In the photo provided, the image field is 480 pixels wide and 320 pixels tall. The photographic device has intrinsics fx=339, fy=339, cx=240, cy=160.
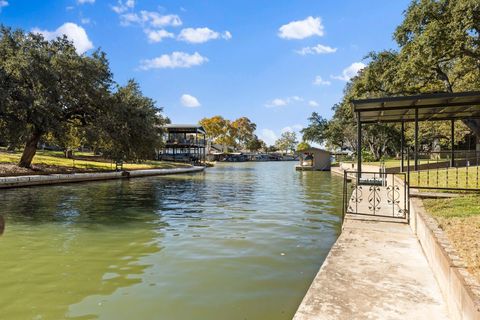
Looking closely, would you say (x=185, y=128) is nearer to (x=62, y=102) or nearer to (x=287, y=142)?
(x=62, y=102)

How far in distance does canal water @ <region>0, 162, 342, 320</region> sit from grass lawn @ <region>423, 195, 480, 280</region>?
7.35ft

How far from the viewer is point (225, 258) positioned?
22.4 feet

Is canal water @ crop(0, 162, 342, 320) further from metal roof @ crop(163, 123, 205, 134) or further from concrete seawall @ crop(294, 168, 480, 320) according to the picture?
metal roof @ crop(163, 123, 205, 134)

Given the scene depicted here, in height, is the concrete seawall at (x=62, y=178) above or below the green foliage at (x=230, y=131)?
below

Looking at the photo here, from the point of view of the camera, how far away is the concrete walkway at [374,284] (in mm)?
3605

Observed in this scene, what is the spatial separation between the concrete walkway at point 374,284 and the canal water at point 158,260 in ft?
2.24

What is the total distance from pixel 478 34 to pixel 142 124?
71.4 feet

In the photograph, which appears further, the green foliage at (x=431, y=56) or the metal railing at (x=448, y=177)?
the green foliage at (x=431, y=56)

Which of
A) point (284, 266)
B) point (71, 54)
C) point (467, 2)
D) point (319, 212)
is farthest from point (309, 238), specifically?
point (71, 54)

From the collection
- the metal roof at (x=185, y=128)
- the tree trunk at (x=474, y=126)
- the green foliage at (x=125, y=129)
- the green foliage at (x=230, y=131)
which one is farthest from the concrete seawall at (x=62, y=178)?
the green foliage at (x=230, y=131)

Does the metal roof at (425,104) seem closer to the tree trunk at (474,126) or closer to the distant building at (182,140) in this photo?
the tree trunk at (474,126)

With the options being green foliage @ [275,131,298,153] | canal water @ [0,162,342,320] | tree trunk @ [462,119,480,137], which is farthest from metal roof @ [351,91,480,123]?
green foliage @ [275,131,298,153]

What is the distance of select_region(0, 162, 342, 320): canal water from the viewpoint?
181 inches

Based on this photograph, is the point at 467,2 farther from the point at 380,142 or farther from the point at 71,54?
the point at 380,142
